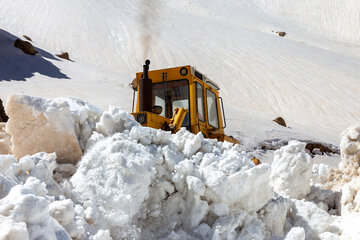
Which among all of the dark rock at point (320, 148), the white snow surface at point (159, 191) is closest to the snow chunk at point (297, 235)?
the white snow surface at point (159, 191)

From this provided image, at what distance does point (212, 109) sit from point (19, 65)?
50.3 feet

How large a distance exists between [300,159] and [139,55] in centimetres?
2247

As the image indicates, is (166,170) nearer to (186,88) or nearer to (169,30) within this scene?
(186,88)

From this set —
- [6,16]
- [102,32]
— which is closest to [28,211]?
[102,32]

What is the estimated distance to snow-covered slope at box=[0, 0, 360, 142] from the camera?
70.8ft

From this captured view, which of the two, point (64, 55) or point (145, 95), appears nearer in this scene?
point (145, 95)

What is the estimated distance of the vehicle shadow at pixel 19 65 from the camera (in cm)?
1841

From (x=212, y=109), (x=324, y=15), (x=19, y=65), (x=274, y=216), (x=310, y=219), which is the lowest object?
(x=310, y=219)

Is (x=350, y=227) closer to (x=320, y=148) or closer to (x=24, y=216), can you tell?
(x=24, y=216)

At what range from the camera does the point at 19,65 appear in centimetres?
1956

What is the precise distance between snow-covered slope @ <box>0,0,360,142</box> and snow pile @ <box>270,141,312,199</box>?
11.9 meters

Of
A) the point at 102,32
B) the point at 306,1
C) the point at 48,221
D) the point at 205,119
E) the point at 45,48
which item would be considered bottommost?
the point at 48,221

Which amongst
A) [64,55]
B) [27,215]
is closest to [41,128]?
[27,215]

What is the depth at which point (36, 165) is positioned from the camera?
302 cm
